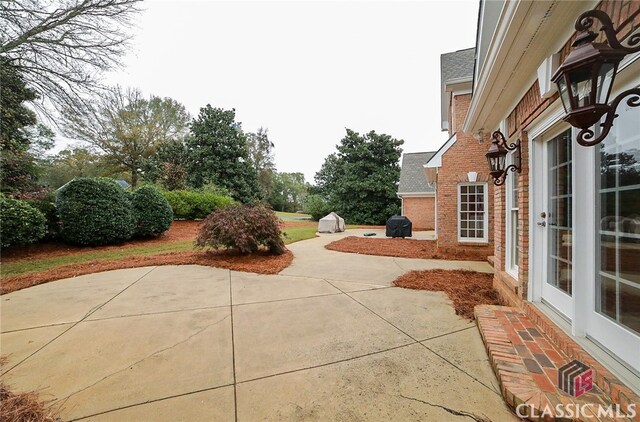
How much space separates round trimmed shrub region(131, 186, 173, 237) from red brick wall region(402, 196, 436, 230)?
14.0 metres

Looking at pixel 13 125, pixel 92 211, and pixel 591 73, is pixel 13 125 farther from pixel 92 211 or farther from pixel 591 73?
pixel 591 73

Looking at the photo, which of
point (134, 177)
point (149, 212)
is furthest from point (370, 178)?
point (134, 177)

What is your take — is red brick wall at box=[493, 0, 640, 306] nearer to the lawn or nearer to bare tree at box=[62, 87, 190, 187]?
the lawn

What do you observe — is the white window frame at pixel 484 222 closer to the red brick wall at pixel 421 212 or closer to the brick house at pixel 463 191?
the brick house at pixel 463 191

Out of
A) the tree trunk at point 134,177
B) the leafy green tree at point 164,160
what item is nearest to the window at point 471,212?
the leafy green tree at point 164,160

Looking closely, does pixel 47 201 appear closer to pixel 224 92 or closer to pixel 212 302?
pixel 212 302

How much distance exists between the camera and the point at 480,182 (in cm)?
724

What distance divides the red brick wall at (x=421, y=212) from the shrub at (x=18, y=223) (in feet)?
55.4

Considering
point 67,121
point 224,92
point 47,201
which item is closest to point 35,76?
point 67,121

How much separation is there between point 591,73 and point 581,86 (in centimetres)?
9

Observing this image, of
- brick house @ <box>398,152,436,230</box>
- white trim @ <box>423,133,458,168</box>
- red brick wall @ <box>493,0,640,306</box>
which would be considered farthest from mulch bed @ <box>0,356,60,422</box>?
brick house @ <box>398,152,436,230</box>

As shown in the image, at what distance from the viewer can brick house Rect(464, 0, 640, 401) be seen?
1.57 metres

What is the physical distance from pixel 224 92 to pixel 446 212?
2109 centimetres

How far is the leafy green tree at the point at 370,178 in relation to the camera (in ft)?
66.5
